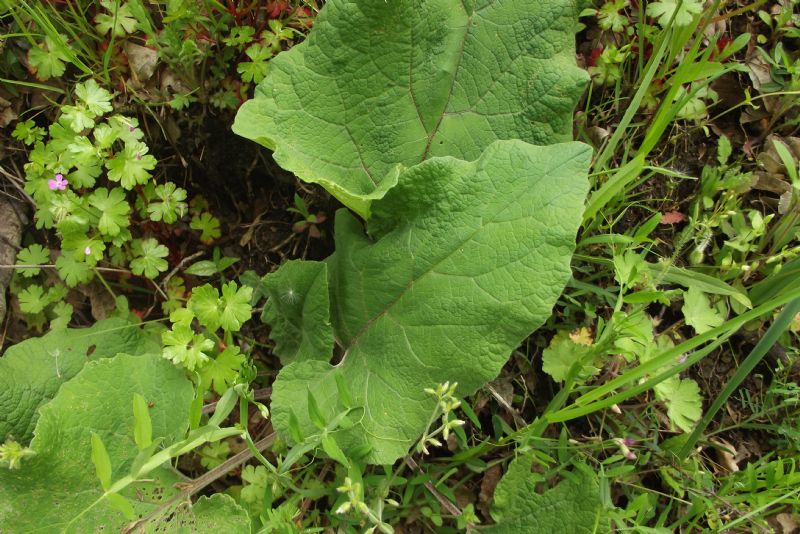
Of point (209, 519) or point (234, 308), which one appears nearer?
point (209, 519)

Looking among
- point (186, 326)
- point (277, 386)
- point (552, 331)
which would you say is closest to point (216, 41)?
point (186, 326)

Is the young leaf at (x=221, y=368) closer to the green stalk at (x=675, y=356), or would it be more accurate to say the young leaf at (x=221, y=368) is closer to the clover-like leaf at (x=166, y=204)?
the clover-like leaf at (x=166, y=204)

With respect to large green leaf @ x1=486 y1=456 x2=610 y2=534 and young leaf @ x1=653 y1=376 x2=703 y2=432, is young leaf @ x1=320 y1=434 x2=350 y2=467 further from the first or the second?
young leaf @ x1=653 y1=376 x2=703 y2=432

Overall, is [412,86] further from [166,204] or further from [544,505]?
Answer: [544,505]

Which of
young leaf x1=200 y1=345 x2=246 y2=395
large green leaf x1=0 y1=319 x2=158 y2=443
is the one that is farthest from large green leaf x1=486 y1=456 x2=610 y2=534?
large green leaf x1=0 y1=319 x2=158 y2=443

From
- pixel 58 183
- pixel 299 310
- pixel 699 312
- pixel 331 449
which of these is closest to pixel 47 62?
pixel 58 183

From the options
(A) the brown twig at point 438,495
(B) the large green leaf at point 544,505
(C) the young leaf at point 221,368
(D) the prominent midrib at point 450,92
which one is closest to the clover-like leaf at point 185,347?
(C) the young leaf at point 221,368
